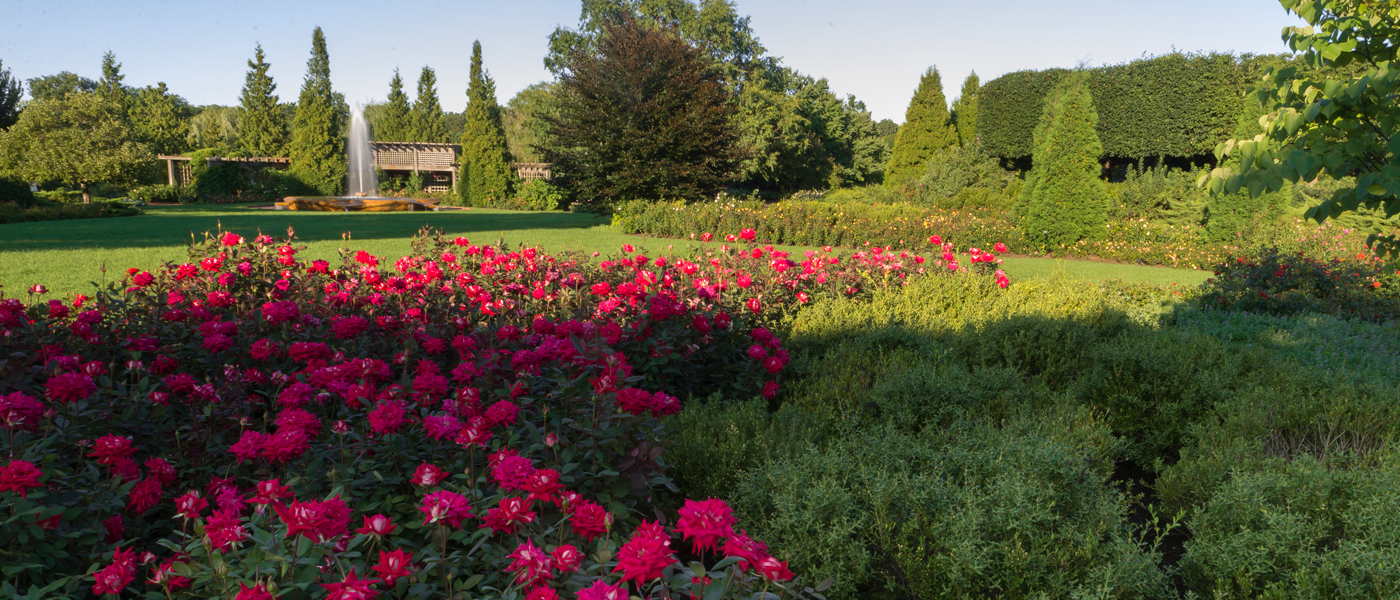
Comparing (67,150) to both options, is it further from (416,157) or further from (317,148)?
(416,157)

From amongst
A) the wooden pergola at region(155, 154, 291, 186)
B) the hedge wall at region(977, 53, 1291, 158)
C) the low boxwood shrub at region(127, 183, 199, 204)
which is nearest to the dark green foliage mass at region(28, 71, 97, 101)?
the wooden pergola at region(155, 154, 291, 186)

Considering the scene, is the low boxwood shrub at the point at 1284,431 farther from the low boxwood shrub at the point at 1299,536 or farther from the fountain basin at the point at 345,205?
the fountain basin at the point at 345,205

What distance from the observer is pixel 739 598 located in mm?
1471

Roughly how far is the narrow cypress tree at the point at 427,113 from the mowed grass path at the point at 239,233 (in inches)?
1090

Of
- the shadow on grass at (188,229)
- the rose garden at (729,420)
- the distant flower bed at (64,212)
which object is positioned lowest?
the rose garden at (729,420)

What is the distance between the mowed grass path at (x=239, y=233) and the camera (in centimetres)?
827

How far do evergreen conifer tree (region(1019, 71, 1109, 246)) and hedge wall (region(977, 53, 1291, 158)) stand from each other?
32.2 ft

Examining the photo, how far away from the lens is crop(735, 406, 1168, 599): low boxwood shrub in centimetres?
208

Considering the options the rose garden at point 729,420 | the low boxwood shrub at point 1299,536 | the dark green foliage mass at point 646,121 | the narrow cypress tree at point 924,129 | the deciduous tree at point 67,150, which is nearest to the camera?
the rose garden at point 729,420

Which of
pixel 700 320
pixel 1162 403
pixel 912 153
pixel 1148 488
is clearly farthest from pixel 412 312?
pixel 912 153

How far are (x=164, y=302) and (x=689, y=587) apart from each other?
334 centimetres

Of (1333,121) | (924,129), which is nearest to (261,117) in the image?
(924,129)

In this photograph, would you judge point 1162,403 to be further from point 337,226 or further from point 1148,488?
point 337,226

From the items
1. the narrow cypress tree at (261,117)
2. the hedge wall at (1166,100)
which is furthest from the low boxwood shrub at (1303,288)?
the narrow cypress tree at (261,117)
